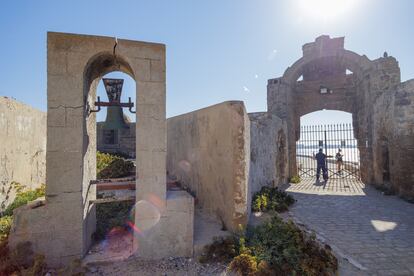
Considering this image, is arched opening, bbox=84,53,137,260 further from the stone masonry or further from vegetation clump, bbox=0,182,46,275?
the stone masonry

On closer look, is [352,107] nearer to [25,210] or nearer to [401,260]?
[401,260]

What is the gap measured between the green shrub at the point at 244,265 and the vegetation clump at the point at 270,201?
2.68 m

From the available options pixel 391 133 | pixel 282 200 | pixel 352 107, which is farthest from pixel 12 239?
pixel 352 107

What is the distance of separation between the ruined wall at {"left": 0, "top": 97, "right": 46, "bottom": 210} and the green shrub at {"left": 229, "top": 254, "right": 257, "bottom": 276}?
17.3ft

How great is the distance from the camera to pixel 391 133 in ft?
26.6

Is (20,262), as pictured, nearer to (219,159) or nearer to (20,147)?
(219,159)

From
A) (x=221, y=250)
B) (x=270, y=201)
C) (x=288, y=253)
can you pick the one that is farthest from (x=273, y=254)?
(x=270, y=201)

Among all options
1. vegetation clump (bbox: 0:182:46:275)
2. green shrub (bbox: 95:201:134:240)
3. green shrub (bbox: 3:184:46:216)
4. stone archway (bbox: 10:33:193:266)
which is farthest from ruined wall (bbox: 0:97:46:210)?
stone archway (bbox: 10:33:193:266)

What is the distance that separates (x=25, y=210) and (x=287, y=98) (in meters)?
11.2

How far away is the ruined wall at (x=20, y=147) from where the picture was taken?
5266mm

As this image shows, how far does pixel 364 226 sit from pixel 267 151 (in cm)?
359

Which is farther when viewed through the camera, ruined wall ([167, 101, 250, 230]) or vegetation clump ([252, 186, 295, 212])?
vegetation clump ([252, 186, 295, 212])

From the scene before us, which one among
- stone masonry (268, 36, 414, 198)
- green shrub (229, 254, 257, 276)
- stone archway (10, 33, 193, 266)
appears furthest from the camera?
stone masonry (268, 36, 414, 198)

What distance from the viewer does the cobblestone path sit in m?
3.37
